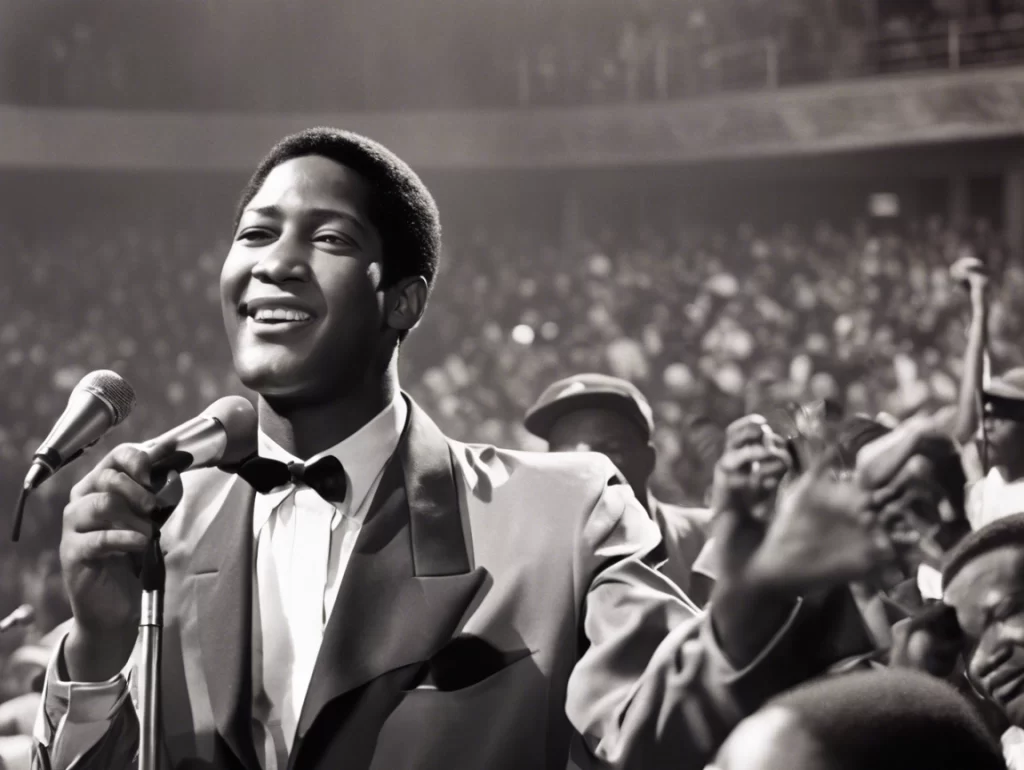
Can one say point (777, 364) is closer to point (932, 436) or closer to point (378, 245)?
point (932, 436)

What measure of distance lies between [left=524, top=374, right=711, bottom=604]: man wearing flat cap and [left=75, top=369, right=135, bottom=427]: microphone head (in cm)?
236

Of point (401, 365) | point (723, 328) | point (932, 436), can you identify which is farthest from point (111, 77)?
point (932, 436)

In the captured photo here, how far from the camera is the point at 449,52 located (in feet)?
43.1

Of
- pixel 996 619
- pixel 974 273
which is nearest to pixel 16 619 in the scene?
pixel 996 619

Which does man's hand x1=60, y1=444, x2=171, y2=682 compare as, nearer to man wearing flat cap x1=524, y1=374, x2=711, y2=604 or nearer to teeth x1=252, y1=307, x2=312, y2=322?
teeth x1=252, y1=307, x2=312, y2=322

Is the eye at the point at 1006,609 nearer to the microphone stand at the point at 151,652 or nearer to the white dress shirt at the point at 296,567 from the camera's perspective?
the white dress shirt at the point at 296,567

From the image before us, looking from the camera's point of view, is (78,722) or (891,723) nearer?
(891,723)

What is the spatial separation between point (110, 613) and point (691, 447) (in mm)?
6427

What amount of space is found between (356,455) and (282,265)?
0.83 feet

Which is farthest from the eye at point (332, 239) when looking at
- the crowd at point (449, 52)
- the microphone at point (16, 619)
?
the crowd at point (449, 52)

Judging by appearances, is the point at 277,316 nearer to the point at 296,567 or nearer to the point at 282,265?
the point at 282,265

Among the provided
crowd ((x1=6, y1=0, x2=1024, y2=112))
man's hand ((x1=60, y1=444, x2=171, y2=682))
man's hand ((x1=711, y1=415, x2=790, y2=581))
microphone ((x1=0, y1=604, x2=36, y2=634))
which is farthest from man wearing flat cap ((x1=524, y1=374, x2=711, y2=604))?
crowd ((x1=6, y1=0, x2=1024, y2=112))

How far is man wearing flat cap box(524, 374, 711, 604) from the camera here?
12.4ft

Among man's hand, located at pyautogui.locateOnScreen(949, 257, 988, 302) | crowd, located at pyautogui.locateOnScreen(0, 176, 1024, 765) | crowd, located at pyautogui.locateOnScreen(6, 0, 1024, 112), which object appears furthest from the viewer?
crowd, located at pyautogui.locateOnScreen(6, 0, 1024, 112)
